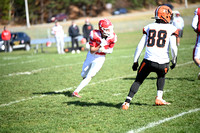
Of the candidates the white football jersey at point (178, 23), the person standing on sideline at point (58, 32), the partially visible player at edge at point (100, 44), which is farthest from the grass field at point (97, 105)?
the white football jersey at point (178, 23)

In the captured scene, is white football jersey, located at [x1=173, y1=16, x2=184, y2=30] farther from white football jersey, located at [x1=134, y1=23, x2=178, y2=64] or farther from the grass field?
white football jersey, located at [x1=134, y1=23, x2=178, y2=64]

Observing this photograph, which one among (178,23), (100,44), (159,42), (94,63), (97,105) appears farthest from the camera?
(178,23)

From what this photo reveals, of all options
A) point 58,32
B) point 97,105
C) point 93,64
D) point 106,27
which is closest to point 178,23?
point 58,32

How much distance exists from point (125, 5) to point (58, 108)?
69.8m

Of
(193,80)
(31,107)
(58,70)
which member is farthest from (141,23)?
(31,107)

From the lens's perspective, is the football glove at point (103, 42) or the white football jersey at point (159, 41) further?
the football glove at point (103, 42)

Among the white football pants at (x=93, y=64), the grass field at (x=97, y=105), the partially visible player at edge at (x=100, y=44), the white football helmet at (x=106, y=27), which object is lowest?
the grass field at (x=97, y=105)

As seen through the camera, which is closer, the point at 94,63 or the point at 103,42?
the point at 103,42

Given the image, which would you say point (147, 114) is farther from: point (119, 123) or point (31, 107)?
point (31, 107)

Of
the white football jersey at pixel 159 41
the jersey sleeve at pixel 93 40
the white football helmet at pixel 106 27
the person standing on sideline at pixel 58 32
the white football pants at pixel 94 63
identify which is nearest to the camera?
the white football jersey at pixel 159 41

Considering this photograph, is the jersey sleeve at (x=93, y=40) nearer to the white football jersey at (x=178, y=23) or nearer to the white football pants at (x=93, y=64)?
the white football pants at (x=93, y=64)

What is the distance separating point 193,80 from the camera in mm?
7875

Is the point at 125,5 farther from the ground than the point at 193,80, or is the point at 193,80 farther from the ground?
the point at 125,5

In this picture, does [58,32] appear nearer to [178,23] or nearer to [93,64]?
[178,23]
